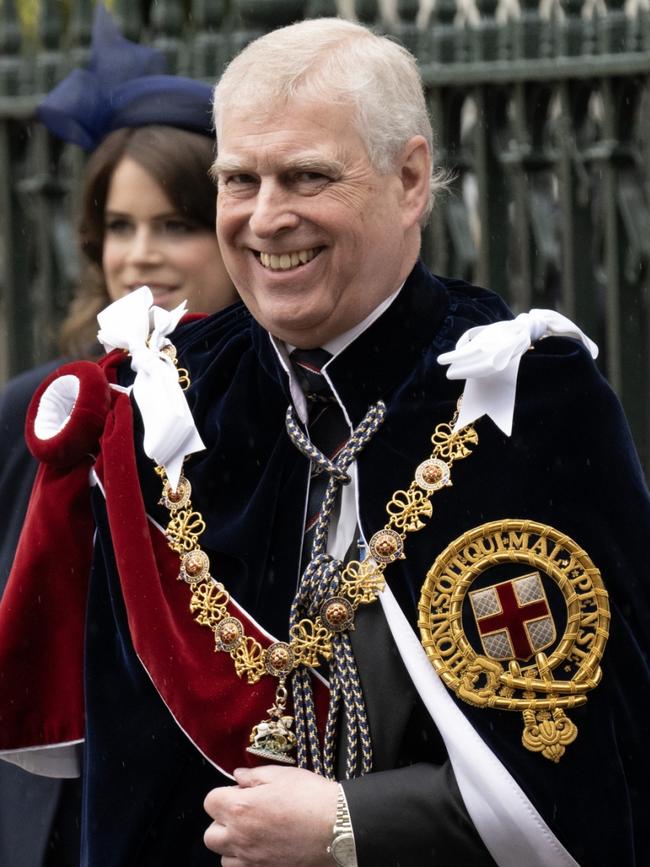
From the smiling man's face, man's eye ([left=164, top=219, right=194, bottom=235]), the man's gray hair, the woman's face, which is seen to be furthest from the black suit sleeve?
man's eye ([left=164, top=219, right=194, bottom=235])

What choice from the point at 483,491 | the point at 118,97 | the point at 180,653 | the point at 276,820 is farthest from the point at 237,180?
the point at 118,97

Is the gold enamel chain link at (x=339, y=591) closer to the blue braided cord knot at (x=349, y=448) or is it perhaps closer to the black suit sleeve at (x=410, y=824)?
the blue braided cord knot at (x=349, y=448)

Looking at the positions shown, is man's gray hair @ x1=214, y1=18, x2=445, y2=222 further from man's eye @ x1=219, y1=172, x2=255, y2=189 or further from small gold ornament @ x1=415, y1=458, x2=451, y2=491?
small gold ornament @ x1=415, y1=458, x2=451, y2=491

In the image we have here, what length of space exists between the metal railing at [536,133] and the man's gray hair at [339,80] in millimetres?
2044

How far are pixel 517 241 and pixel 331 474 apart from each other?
2422 mm

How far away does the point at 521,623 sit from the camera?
3.27 m

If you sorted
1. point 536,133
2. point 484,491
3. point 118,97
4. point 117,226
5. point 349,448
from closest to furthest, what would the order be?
point 484,491 → point 349,448 → point 117,226 → point 118,97 → point 536,133

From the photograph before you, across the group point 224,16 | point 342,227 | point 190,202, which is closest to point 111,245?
point 190,202

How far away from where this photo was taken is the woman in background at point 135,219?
470 centimetres

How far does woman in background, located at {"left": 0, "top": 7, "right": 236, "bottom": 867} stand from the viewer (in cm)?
470

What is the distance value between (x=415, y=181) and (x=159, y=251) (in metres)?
1.44

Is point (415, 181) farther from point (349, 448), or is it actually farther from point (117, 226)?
point (117, 226)

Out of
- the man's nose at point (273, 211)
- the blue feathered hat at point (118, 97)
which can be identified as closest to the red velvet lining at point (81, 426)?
the man's nose at point (273, 211)

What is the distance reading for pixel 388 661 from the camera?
3.33 m
